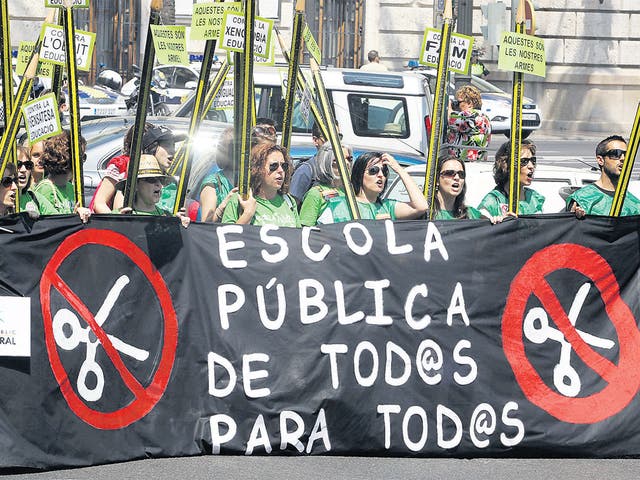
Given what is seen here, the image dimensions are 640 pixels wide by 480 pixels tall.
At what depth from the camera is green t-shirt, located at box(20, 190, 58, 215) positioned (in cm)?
798

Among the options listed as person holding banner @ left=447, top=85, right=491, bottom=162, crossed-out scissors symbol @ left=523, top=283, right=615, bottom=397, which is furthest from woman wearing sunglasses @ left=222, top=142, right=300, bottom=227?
person holding banner @ left=447, top=85, right=491, bottom=162

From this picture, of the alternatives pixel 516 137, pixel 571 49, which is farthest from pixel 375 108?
pixel 571 49

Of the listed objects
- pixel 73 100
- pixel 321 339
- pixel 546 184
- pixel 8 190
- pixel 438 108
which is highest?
pixel 73 100

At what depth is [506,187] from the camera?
8.34 m

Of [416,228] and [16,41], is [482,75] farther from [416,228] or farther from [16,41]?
[416,228]

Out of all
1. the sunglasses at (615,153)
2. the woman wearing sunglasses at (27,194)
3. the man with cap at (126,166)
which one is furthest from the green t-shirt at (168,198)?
the sunglasses at (615,153)

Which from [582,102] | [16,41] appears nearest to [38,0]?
[16,41]

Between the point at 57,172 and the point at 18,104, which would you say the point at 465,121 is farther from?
the point at 18,104

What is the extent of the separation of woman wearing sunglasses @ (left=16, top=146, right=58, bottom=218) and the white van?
17.5 ft

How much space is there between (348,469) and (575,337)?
148 cm

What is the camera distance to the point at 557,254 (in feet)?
24.8

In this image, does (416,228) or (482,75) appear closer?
(416,228)

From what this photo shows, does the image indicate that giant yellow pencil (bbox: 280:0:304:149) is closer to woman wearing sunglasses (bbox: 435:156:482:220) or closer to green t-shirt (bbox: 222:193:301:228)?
green t-shirt (bbox: 222:193:301:228)

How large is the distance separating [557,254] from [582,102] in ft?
76.4
